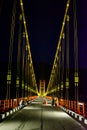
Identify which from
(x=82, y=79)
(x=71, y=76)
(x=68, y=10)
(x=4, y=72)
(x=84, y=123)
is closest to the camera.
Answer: (x=84, y=123)

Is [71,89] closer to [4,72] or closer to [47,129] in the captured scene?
[4,72]

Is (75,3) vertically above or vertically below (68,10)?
below

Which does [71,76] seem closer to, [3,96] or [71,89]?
[71,89]

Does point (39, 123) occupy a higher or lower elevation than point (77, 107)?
lower

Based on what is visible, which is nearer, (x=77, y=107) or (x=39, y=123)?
(x=39, y=123)

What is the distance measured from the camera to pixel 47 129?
15.1 metres

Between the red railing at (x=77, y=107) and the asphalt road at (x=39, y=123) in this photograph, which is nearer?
the asphalt road at (x=39, y=123)

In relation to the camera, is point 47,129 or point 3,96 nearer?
point 47,129

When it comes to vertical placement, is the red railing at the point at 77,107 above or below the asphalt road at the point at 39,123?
above

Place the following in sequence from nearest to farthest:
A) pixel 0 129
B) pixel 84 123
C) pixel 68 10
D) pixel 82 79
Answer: pixel 0 129 < pixel 84 123 < pixel 68 10 < pixel 82 79

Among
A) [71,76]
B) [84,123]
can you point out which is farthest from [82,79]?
[84,123]

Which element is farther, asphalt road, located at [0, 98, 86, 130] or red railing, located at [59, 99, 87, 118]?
red railing, located at [59, 99, 87, 118]

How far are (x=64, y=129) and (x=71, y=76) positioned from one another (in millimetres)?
130847

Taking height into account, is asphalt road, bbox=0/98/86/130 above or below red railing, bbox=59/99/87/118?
below
